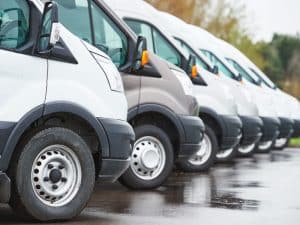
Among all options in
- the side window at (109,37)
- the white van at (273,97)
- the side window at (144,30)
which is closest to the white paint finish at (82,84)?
the side window at (109,37)

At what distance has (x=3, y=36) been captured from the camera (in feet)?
23.9

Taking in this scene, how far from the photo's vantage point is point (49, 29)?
737cm

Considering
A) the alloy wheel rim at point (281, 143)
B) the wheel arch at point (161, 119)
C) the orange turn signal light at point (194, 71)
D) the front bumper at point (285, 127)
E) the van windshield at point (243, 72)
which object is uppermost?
the van windshield at point (243, 72)

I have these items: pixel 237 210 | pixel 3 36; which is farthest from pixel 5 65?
pixel 237 210

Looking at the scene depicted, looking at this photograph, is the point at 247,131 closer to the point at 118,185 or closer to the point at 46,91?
the point at 118,185

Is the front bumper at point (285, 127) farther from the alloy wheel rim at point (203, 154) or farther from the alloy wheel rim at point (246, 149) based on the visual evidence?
the alloy wheel rim at point (203, 154)

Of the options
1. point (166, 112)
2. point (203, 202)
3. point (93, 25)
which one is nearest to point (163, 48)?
point (166, 112)

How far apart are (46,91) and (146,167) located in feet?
10.9

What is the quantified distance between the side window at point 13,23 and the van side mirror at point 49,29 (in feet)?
0.42

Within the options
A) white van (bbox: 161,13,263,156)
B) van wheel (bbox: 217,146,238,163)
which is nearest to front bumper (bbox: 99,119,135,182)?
white van (bbox: 161,13,263,156)

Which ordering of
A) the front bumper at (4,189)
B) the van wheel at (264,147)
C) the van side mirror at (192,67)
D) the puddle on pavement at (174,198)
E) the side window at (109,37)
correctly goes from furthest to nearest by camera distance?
the van wheel at (264,147) < the van side mirror at (192,67) < the side window at (109,37) < the puddle on pavement at (174,198) < the front bumper at (4,189)

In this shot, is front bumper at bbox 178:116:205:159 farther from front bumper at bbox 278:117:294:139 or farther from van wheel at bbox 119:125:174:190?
front bumper at bbox 278:117:294:139

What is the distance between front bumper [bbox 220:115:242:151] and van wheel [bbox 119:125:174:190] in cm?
367

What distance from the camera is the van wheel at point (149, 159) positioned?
10523 millimetres
